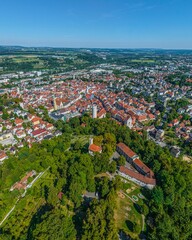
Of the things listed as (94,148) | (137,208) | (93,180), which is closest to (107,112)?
(94,148)

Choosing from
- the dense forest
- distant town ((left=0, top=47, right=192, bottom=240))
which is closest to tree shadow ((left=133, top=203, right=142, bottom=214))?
distant town ((left=0, top=47, right=192, bottom=240))

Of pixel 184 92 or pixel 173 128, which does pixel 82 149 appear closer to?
pixel 173 128

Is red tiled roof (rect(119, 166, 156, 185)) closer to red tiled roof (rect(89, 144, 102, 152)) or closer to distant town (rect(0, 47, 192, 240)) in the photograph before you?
distant town (rect(0, 47, 192, 240))

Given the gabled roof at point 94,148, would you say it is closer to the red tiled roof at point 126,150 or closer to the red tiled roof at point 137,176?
the red tiled roof at point 126,150

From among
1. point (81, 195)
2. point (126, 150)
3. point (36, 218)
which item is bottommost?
point (81, 195)

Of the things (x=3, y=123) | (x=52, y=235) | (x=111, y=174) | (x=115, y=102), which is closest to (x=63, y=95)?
(x=115, y=102)

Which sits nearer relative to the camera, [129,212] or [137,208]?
[129,212]

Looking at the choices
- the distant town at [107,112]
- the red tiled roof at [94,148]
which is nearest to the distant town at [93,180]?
the red tiled roof at [94,148]

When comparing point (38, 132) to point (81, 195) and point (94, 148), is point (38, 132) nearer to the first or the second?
point (94, 148)
